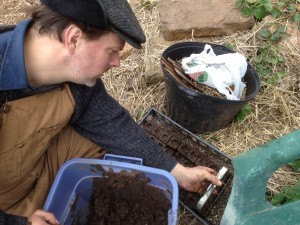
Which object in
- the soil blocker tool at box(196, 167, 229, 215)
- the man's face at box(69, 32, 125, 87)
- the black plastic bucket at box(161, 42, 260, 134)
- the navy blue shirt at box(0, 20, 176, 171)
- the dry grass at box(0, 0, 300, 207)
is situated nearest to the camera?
the man's face at box(69, 32, 125, 87)

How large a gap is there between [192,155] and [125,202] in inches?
22.2

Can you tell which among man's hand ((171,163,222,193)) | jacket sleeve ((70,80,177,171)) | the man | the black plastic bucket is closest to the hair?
the man

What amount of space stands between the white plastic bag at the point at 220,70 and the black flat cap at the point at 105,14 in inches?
43.3

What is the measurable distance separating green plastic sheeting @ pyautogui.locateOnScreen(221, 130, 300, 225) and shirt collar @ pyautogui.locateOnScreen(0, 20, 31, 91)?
0.86m

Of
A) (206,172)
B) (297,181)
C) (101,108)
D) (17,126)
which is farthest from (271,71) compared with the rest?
(17,126)

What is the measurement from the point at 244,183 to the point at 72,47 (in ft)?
2.59

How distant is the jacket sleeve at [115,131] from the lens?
173 centimetres

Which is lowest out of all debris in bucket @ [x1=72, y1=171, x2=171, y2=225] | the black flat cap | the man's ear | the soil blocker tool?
the soil blocker tool

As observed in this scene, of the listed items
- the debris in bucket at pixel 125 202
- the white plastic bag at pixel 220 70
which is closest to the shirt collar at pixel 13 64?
the debris in bucket at pixel 125 202

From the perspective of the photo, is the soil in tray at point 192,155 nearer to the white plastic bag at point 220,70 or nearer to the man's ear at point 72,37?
the white plastic bag at point 220,70

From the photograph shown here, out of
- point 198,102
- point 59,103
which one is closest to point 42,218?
point 59,103

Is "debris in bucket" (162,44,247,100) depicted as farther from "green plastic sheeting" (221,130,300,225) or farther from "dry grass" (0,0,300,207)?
"green plastic sheeting" (221,130,300,225)

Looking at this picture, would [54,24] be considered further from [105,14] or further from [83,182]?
[83,182]

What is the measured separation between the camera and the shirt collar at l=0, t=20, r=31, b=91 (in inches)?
52.4
